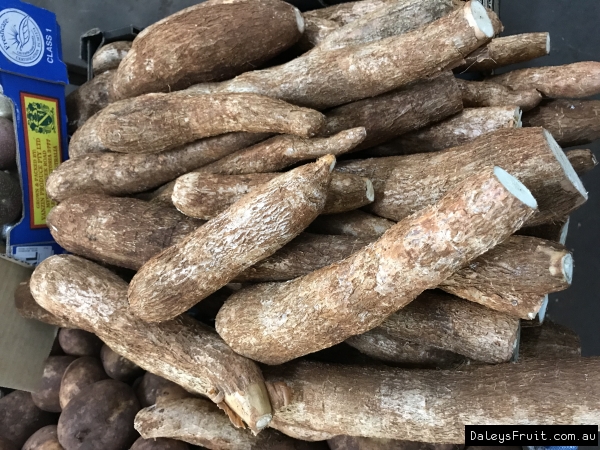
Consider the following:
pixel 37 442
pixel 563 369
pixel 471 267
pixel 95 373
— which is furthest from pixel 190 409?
pixel 563 369

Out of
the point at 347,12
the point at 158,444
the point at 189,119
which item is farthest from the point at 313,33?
the point at 158,444

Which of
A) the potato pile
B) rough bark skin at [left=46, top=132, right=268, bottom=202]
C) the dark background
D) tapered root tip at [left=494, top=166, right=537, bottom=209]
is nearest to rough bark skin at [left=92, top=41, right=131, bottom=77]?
the potato pile

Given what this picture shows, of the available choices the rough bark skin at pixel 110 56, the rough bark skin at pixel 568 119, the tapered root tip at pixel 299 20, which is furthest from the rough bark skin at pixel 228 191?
the rough bark skin at pixel 110 56

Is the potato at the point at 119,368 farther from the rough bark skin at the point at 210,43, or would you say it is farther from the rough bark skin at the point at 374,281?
the rough bark skin at the point at 210,43

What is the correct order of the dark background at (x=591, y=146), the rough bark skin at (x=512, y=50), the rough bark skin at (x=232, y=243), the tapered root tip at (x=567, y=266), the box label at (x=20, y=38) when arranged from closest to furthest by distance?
the tapered root tip at (x=567, y=266) → the rough bark skin at (x=232, y=243) → the rough bark skin at (x=512, y=50) → the box label at (x=20, y=38) → the dark background at (x=591, y=146)

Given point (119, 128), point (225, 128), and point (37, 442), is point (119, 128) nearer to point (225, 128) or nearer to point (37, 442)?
point (225, 128)

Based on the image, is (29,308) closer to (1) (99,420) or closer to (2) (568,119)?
(1) (99,420)
